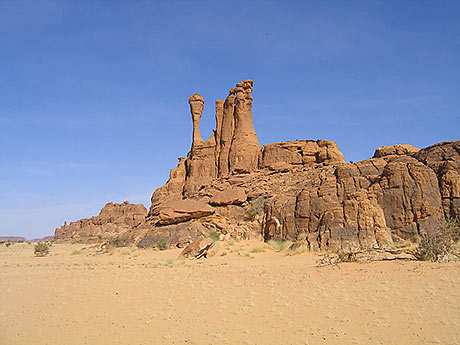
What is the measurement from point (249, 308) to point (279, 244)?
14259 mm

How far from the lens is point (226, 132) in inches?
2127

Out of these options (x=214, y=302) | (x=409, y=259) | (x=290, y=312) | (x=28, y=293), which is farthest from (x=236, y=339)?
(x=409, y=259)

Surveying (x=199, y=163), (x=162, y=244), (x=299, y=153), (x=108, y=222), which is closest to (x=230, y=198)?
(x=162, y=244)

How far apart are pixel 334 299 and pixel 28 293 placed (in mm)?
8772

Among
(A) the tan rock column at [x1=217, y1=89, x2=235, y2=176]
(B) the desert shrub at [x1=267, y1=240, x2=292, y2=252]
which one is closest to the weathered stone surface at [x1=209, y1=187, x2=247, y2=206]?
(B) the desert shrub at [x1=267, y1=240, x2=292, y2=252]

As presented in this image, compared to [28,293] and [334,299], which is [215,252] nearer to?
[28,293]

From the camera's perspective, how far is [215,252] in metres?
22.7

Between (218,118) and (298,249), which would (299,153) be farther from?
(298,249)

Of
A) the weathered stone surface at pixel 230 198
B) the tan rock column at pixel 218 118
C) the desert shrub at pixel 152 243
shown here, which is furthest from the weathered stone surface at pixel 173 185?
the desert shrub at pixel 152 243

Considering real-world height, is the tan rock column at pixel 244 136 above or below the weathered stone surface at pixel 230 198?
above

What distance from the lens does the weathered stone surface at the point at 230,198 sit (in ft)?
118

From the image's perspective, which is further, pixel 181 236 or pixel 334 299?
pixel 181 236

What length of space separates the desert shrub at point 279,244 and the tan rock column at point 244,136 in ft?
83.3

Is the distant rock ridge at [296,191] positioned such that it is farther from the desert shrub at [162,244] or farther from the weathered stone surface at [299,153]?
the desert shrub at [162,244]
